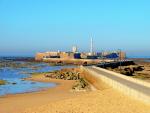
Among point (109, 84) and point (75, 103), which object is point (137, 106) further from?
point (109, 84)

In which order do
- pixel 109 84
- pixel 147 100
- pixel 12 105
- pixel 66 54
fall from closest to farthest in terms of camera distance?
pixel 147 100
pixel 12 105
pixel 109 84
pixel 66 54

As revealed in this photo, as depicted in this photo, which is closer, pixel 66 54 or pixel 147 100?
pixel 147 100

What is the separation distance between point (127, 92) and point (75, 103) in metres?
2.85

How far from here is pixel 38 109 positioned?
21797mm

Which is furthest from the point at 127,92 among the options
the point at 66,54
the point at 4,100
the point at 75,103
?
the point at 66,54

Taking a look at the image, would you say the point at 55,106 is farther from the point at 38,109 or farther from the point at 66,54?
the point at 66,54

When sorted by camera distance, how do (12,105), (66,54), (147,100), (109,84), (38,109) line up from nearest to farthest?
(147,100) → (38,109) → (12,105) → (109,84) → (66,54)

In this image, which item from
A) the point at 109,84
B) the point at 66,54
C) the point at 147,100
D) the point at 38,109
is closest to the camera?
the point at 147,100

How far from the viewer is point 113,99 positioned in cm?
2222

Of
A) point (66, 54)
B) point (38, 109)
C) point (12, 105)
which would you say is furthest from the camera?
point (66, 54)

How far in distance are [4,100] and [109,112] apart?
1289cm

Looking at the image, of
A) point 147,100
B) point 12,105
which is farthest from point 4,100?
point 147,100

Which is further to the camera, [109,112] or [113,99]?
[113,99]

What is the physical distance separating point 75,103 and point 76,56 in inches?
5187
